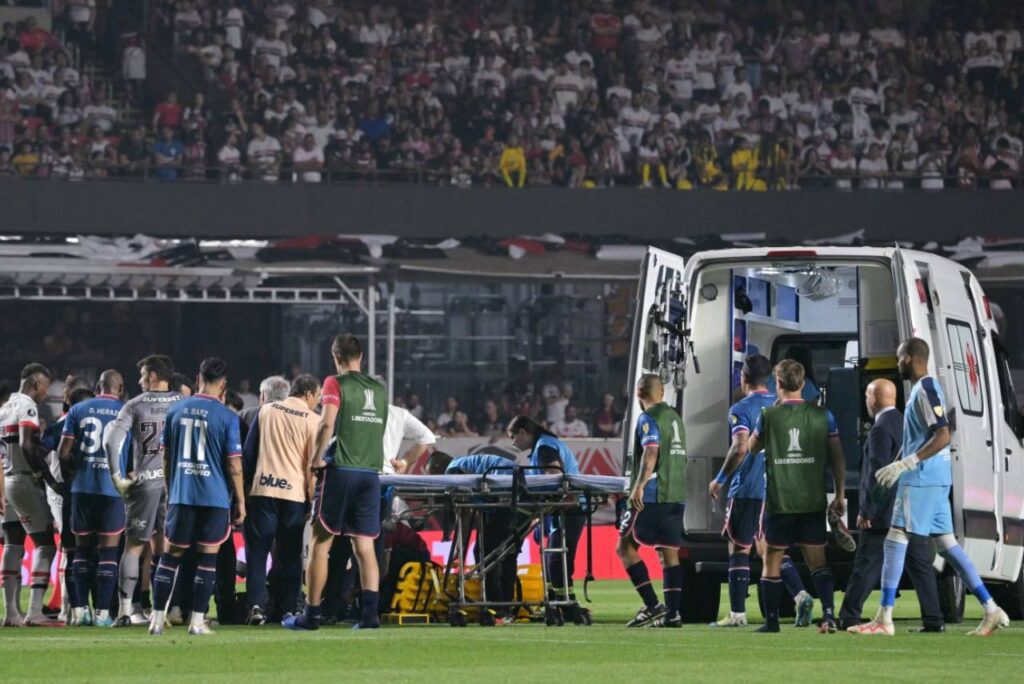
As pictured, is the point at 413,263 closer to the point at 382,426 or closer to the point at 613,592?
the point at 613,592

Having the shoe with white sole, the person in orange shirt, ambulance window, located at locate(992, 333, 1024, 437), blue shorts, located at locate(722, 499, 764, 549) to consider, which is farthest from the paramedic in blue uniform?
the person in orange shirt

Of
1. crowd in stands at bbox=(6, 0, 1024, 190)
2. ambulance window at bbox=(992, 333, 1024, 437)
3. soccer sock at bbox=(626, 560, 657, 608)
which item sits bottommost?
soccer sock at bbox=(626, 560, 657, 608)

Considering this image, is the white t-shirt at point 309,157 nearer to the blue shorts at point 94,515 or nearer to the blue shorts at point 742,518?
the blue shorts at point 94,515

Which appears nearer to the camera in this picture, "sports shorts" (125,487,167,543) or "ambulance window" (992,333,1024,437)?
"sports shorts" (125,487,167,543)

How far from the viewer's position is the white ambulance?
12.0 metres

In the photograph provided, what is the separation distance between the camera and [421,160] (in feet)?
92.2

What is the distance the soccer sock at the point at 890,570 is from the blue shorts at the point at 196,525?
374 cm

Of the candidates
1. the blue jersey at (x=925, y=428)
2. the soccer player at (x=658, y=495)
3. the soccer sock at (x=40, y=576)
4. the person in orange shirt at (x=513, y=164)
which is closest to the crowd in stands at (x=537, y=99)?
the person in orange shirt at (x=513, y=164)

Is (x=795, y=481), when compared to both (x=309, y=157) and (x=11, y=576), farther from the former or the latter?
(x=309, y=157)

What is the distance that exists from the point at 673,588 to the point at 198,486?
309cm

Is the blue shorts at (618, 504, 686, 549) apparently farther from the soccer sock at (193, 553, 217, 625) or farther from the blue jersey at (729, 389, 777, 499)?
the soccer sock at (193, 553, 217, 625)

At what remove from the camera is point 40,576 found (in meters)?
12.8

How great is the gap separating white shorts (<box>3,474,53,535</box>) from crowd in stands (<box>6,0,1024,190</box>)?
535 inches

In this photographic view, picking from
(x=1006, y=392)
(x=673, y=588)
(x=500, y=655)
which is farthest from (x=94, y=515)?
(x=1006, y=392)
